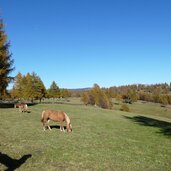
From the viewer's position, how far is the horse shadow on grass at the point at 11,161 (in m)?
12.6

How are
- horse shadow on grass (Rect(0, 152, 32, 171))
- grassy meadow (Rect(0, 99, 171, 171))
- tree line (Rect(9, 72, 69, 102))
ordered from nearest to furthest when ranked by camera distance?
1. horse shadow on grass (Rect(0, 152, 32, 171))
2. grassy meadow (Rect(0, 99, 171, 171))
3. tree line (Rect(9, 72, 69, 102))

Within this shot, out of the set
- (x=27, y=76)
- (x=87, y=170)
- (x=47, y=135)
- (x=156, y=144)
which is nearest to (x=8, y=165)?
(x=87, y=170)

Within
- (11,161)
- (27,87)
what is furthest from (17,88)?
(11,161)

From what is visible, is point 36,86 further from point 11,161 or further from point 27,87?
point 11,161

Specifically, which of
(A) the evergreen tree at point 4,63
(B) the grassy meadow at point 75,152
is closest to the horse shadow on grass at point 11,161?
(B) the grassy meadow at point 75,152

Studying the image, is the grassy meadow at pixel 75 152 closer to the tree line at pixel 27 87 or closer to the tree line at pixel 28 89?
the tree line at pixel 28 89

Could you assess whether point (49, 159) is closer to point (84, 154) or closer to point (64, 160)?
point (64, 160)

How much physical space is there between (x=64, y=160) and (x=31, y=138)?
542 centimetres

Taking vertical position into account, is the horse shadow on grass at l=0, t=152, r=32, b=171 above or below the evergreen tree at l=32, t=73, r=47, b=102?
below

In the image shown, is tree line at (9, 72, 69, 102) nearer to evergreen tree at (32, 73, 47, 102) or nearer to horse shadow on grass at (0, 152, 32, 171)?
evergreen tree at (32, 73, 47, 102)

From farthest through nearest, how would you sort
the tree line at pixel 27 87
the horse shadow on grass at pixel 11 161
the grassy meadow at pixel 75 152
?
1. the tree line at pixel 27 87
2. the grassy meadow at pixel 75 152
3. the horse shadow on grass at pixel 11 161

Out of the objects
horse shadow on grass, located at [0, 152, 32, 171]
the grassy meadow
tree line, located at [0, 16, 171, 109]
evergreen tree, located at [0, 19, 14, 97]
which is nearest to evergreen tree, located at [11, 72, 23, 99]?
tree line, located at [0, 16, 171, 109]

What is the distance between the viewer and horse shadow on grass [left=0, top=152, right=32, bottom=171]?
12.6 metres

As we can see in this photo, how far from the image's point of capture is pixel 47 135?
20328 millimetres
